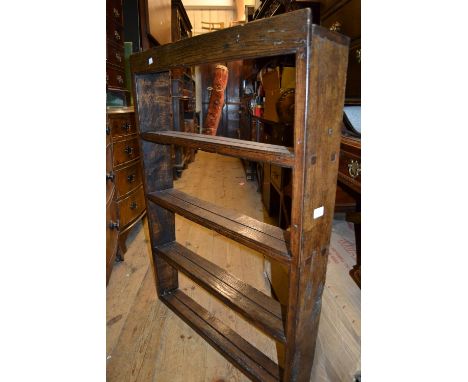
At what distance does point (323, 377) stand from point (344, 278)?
54 cm

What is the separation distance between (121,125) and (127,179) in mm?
346

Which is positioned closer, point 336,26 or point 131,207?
point 336,26

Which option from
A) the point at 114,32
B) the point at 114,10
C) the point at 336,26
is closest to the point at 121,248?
the point at 114,32

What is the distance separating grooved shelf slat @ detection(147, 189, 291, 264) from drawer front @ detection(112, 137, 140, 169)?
52cm

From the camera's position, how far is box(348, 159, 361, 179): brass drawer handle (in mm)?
1116

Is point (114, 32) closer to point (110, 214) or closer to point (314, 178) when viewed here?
point (110, 214)

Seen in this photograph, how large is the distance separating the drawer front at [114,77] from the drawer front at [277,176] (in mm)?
1244

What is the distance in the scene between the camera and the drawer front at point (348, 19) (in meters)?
1.29

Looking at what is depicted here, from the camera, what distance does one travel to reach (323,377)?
43.8 inches

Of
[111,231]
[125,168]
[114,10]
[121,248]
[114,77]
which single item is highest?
[114,10]

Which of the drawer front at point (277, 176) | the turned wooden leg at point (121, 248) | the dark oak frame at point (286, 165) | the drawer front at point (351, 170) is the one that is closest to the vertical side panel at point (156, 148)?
the dark oak frame at point (286, 165)

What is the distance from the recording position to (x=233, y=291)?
1166mm

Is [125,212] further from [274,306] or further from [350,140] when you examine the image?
[350,140]
